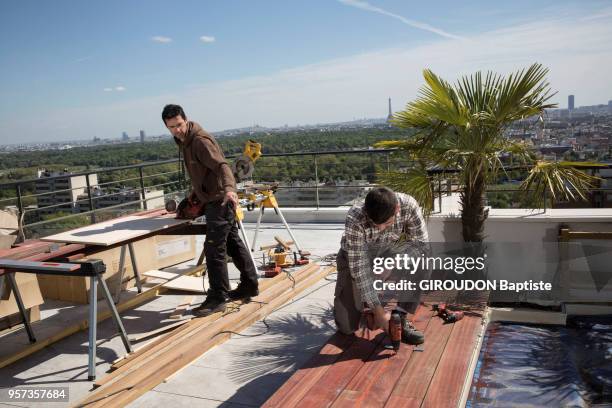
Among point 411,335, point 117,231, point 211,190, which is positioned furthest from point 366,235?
point 117,231

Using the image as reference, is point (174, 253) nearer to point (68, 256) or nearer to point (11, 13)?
point (68, 256)

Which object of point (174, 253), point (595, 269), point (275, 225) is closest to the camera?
point (595, 269)

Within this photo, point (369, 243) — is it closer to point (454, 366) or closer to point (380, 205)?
point (380, 205)

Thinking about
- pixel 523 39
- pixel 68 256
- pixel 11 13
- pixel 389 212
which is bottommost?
pixel 68 256

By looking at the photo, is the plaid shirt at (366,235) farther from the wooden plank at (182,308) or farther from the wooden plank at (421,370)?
the wooden plank at (182,308)

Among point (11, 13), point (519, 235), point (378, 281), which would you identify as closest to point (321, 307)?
point (378, 281)

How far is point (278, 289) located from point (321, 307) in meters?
0.43

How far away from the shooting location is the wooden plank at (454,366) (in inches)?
73.5

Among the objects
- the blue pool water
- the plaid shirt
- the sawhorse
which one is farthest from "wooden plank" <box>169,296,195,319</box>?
the blue pool water

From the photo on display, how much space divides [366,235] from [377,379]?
0.81 metres

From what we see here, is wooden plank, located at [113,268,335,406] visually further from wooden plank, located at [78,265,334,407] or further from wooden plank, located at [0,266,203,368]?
wooden plank, located at [0,266,203,368]

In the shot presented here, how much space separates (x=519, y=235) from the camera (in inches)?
156

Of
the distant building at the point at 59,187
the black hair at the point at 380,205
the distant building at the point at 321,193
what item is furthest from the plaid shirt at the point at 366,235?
the distant building at the point at 321,193

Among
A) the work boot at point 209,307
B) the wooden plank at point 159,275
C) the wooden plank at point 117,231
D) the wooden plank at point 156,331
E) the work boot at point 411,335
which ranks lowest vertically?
the wooden plank at point 156,331
